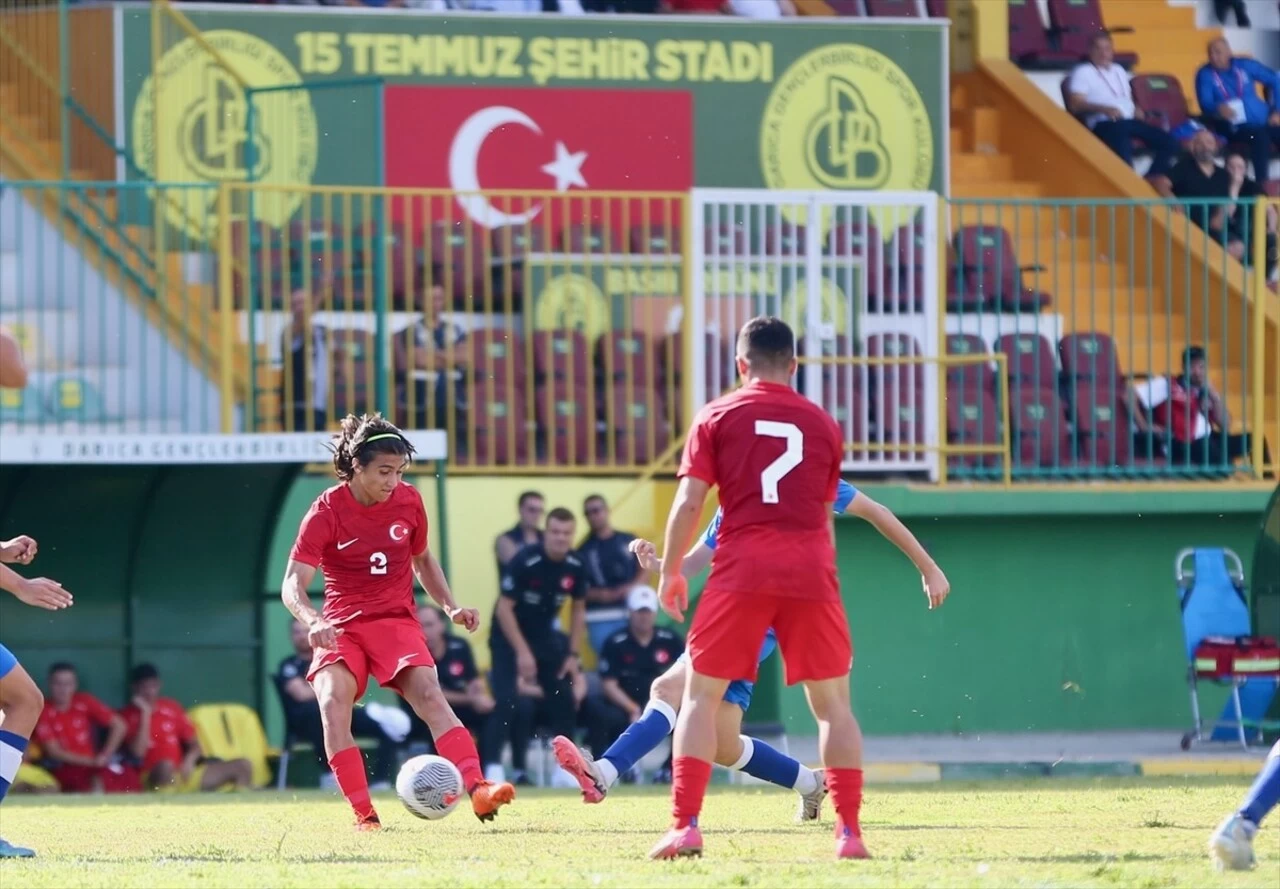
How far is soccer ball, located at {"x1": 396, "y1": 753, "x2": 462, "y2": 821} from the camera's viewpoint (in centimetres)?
924

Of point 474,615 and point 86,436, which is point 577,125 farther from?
point 474,615

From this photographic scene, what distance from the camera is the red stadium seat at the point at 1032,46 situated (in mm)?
22859

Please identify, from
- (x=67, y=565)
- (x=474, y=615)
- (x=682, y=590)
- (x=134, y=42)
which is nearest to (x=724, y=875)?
(x=682, y=590)

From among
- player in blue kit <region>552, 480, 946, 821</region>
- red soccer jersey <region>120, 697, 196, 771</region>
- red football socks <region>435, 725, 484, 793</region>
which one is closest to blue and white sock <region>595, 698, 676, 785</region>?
player in blue kit <region>552, 480, 946, 821</region>

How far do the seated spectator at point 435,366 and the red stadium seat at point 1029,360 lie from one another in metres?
4.33

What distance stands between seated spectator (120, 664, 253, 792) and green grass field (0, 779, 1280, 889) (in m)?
3.05

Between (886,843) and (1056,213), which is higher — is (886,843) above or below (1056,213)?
below

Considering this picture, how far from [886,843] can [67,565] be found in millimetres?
9570

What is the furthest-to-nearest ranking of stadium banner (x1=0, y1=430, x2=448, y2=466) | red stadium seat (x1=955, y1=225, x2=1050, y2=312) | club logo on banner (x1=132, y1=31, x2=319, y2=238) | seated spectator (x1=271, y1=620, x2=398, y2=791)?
1. red stadium seat (x1=955, y1=225, x2=1050, y2=312)
2. club logo on banner (x1=132, y1=31, x2=319, y2=238)
3. seated spectator (x1=271, y1=620, x2=398, y2=791)
4. stadium banner (x1=0, y1=430, x2=448, y2=466)

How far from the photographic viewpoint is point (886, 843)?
28.7 ft

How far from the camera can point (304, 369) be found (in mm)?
17062

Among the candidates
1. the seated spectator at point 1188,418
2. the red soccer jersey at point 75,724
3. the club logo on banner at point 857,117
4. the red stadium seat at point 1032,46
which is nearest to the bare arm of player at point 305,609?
the red soccer jersey at point 75,724

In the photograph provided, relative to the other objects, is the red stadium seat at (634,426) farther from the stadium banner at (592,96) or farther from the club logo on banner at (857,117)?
the club logo on banner at (857,117)

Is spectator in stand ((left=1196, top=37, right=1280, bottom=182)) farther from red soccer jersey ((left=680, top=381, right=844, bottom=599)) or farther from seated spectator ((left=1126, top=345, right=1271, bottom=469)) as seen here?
red soccer jersey ((left=680, top=381, right=844, bottom=599))
